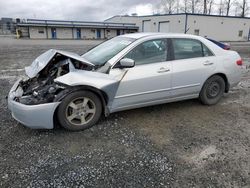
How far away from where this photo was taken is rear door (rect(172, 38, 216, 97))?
13.9ft

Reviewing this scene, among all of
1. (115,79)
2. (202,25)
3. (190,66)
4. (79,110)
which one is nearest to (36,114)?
(79,110)

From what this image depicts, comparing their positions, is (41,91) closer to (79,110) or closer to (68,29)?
(79,110)

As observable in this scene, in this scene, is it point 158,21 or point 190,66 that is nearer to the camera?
point 190,66

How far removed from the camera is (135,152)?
3105 mm

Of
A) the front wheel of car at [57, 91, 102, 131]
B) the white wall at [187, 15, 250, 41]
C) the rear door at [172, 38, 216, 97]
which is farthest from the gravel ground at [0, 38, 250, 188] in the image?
the white wall at [187, 15, 250, 41]

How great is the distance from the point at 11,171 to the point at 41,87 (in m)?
1.41

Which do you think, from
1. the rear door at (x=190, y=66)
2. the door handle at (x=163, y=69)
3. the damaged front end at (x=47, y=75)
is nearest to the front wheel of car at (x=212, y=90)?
the rear door at (x=190, y=66)

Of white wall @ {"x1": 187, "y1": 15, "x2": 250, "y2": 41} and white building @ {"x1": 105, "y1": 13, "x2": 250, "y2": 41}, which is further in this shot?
white wall @ {"x1": 187, "y1": 15, "x2": 250, "y2": 41}

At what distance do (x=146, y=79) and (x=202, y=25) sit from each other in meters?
38.7

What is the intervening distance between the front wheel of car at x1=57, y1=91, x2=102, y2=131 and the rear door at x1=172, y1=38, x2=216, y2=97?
157cm

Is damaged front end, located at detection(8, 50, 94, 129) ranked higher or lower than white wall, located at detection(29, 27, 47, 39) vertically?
lower

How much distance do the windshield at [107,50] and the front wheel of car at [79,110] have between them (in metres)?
0.72

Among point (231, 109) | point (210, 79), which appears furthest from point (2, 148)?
point (231, 109)

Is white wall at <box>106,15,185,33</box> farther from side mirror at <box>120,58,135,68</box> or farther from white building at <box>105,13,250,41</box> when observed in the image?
side mirror at <box>120,58,135,68</box>
